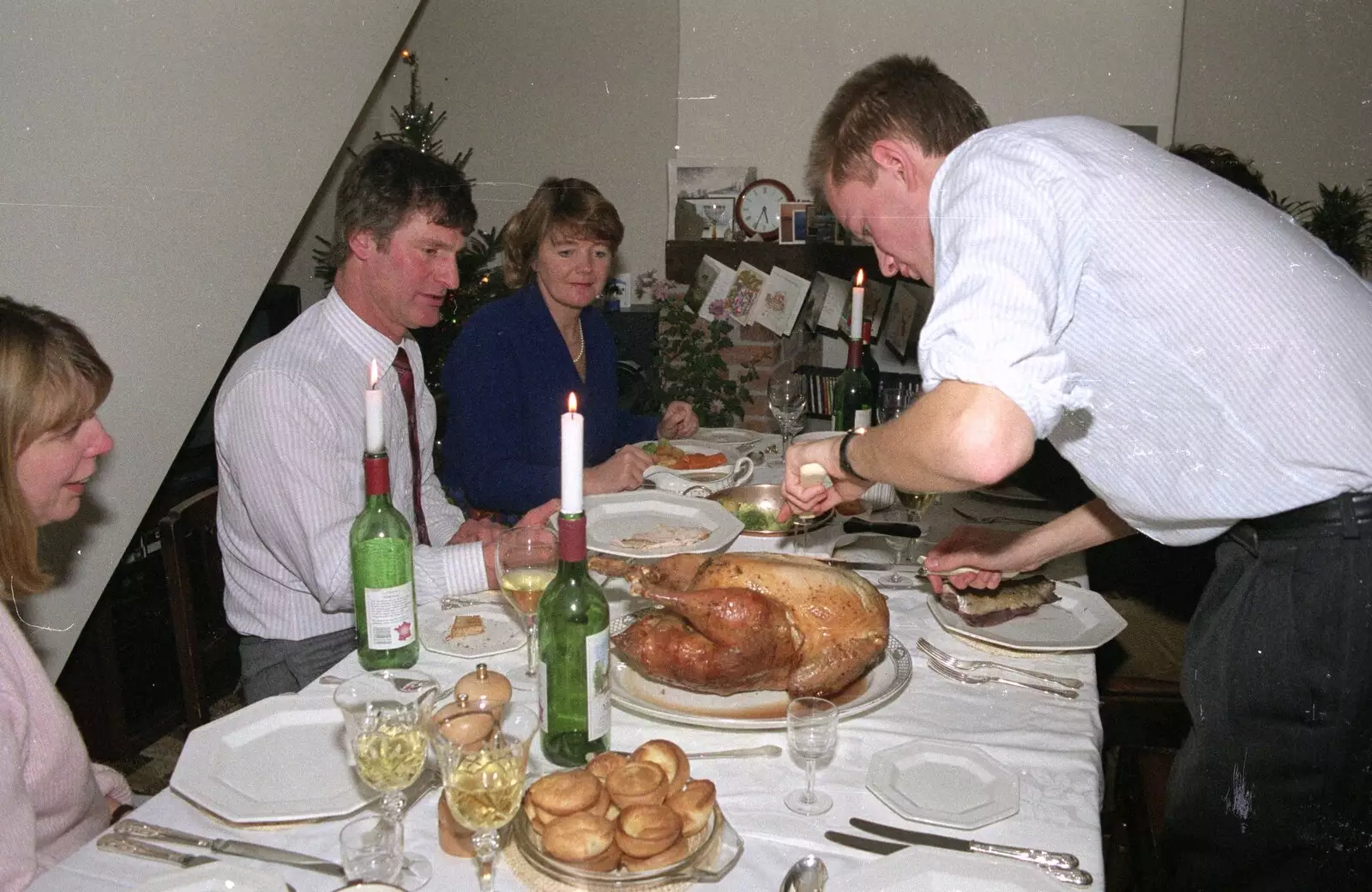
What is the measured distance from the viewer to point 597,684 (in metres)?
1.11

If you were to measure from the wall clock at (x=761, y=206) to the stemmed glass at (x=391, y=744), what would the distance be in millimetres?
2564

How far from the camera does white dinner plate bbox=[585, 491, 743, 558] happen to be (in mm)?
1821

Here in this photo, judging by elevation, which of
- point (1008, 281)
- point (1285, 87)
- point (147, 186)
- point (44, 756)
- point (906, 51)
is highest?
point (906, 51)

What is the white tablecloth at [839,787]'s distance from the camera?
962mm

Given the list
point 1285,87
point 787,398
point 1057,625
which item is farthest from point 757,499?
point 1285,87

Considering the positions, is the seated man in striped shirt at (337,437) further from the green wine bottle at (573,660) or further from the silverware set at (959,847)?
the silverware set at (959,847)

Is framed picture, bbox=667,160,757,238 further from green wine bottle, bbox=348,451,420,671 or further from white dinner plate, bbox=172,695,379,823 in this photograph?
white dinner plate, bbox=172,695,379,823

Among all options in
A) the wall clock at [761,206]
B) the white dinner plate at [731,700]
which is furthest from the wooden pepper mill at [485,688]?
the wall clock at [761,206]

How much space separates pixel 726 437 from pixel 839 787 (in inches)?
74.3

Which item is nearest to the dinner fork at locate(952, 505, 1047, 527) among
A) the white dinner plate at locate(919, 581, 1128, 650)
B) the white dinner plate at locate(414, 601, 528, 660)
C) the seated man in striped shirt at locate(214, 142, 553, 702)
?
the white dinner plate at locate(919, 581, 1128, 650)

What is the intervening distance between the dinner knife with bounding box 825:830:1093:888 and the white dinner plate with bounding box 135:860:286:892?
55 cm

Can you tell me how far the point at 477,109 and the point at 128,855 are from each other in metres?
2.93

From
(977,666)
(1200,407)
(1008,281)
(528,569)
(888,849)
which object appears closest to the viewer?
(888,849)

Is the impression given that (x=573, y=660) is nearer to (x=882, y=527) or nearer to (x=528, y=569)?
(x=528, y=569)
